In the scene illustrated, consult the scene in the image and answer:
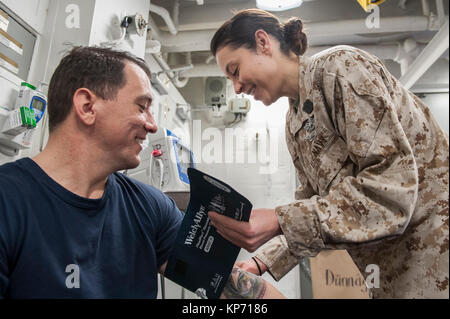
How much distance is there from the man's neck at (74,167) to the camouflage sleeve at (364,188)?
1.96 ft

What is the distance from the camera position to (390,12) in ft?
6.02

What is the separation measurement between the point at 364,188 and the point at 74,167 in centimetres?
80

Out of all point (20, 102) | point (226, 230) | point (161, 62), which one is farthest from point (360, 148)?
point (161, 62)

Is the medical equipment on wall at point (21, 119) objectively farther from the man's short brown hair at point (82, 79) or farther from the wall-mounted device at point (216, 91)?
the wall-mounted device at point (216, 91)

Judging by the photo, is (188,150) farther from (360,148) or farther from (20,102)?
(360,148)

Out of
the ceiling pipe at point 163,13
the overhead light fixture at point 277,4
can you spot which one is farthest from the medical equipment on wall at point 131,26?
the overhead light fixture at point 277,4

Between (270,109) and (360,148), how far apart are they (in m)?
2.76

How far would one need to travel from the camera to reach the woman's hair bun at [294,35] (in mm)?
996

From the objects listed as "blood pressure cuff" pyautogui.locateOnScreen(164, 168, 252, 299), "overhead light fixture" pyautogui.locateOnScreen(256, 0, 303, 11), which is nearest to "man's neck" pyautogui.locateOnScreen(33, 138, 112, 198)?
"blood pressure cuff" pyautogui.locateOnScreen(164, 168, 252, 299)

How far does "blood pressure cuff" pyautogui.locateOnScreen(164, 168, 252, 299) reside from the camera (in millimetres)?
636

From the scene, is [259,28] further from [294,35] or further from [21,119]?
[21,119]

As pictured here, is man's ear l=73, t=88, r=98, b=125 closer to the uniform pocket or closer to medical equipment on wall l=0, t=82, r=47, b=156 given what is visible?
medical equipment on wall l=0, t=82, r=47, b=156

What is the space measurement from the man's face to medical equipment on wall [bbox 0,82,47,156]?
51 cm

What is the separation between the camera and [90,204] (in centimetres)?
85
